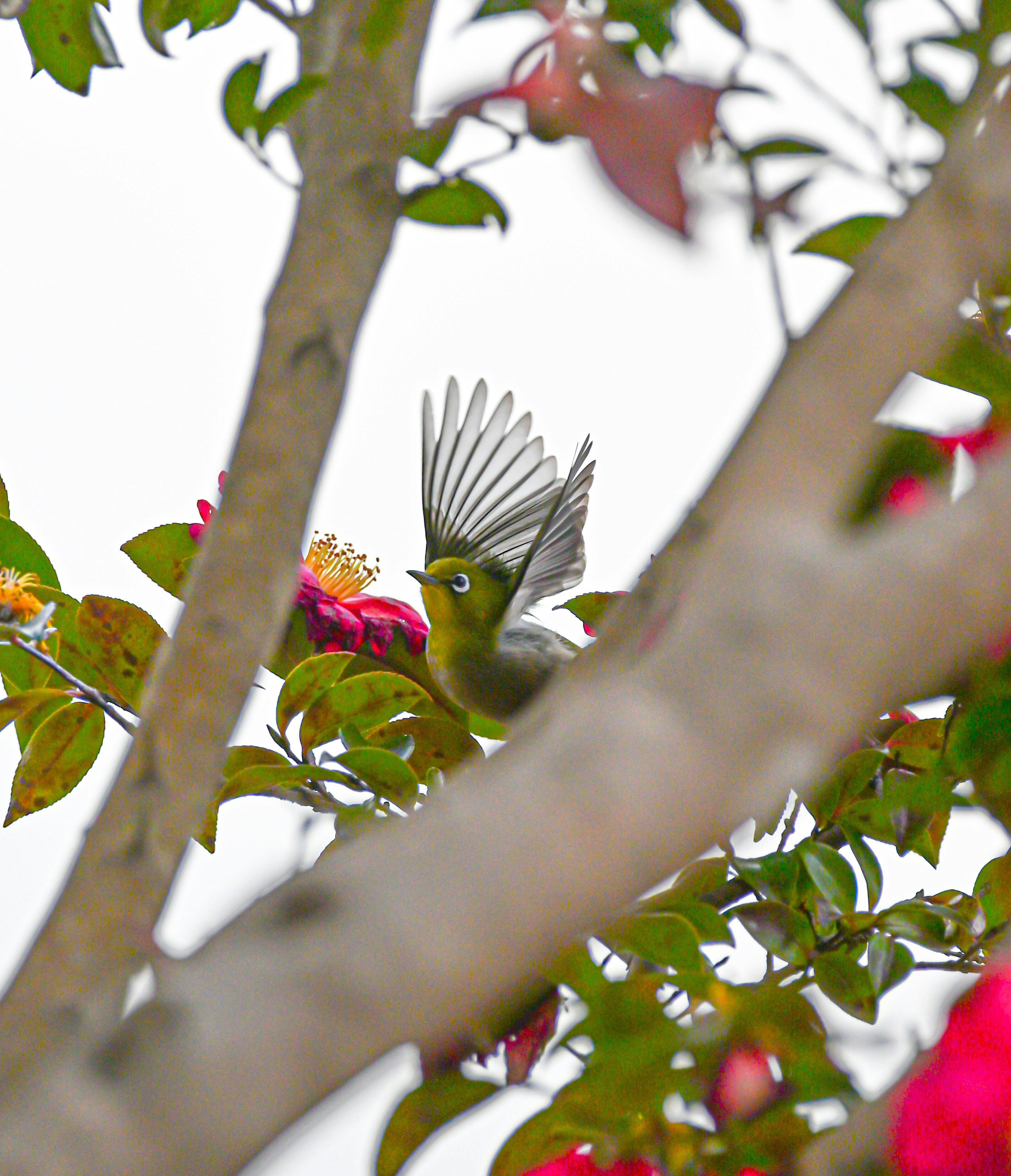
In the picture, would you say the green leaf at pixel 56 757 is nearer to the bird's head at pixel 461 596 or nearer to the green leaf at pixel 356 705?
the green leaf at pixel 356 705

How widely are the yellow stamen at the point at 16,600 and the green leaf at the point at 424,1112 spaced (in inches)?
10.9

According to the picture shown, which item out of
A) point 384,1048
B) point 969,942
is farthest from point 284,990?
point 969,942

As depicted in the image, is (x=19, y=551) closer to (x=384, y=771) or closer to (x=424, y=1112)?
(x=384, y=771)

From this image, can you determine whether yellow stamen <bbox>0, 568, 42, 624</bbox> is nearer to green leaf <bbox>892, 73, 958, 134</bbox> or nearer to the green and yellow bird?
the green and yellow bird

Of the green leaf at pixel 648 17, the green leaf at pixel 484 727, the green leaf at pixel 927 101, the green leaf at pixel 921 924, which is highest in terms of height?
the green leaf at pixel 927 101

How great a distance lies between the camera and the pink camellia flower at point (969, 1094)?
9.3 inches

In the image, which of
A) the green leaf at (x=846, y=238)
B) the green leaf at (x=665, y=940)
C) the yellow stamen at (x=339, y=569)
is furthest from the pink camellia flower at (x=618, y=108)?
the yellow stamen at (x=339, y=569)

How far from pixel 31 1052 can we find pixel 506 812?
11cm

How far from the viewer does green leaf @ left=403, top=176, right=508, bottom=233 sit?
474 mm

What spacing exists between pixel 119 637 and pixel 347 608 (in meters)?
0.17

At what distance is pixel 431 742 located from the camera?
593 millimetres

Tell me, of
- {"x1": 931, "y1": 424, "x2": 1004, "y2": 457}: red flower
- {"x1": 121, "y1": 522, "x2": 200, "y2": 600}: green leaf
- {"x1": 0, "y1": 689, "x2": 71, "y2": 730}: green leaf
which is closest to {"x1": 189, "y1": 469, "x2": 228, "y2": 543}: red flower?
{"x1": 121, "y1": 522, "x2": 200, "y2": 600}: green leaf

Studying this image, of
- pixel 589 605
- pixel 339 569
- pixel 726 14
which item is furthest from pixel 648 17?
pixel 339 569

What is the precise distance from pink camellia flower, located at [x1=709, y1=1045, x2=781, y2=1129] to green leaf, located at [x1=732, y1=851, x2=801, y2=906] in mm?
178
